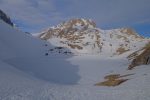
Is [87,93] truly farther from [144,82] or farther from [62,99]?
[144,82]

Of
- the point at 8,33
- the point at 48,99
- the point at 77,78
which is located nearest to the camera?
the point at 48,99

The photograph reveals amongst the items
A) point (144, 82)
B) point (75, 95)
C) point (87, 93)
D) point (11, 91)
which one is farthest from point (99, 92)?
point (11, 91)

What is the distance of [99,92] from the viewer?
2820 cm

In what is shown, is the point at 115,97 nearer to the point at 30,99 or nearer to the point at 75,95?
the point at 75,95

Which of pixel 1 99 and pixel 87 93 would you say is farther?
pixel 87 93

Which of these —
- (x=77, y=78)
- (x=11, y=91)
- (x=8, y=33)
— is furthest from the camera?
(x=8, y=33)

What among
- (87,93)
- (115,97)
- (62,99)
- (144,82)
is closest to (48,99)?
(62,99)

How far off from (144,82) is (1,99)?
19.2 m

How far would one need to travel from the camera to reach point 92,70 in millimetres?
67688

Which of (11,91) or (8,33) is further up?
(8,33)

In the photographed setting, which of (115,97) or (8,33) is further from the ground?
(8,33)

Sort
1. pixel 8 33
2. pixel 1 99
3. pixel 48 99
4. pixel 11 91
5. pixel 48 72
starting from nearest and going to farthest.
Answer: pixel 1 99, pixel 48 99, pixel 11 91, pixel 48 72, pixel 8 33

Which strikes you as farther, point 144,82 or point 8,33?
point 8,33

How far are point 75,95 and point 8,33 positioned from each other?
123767 millimetres
